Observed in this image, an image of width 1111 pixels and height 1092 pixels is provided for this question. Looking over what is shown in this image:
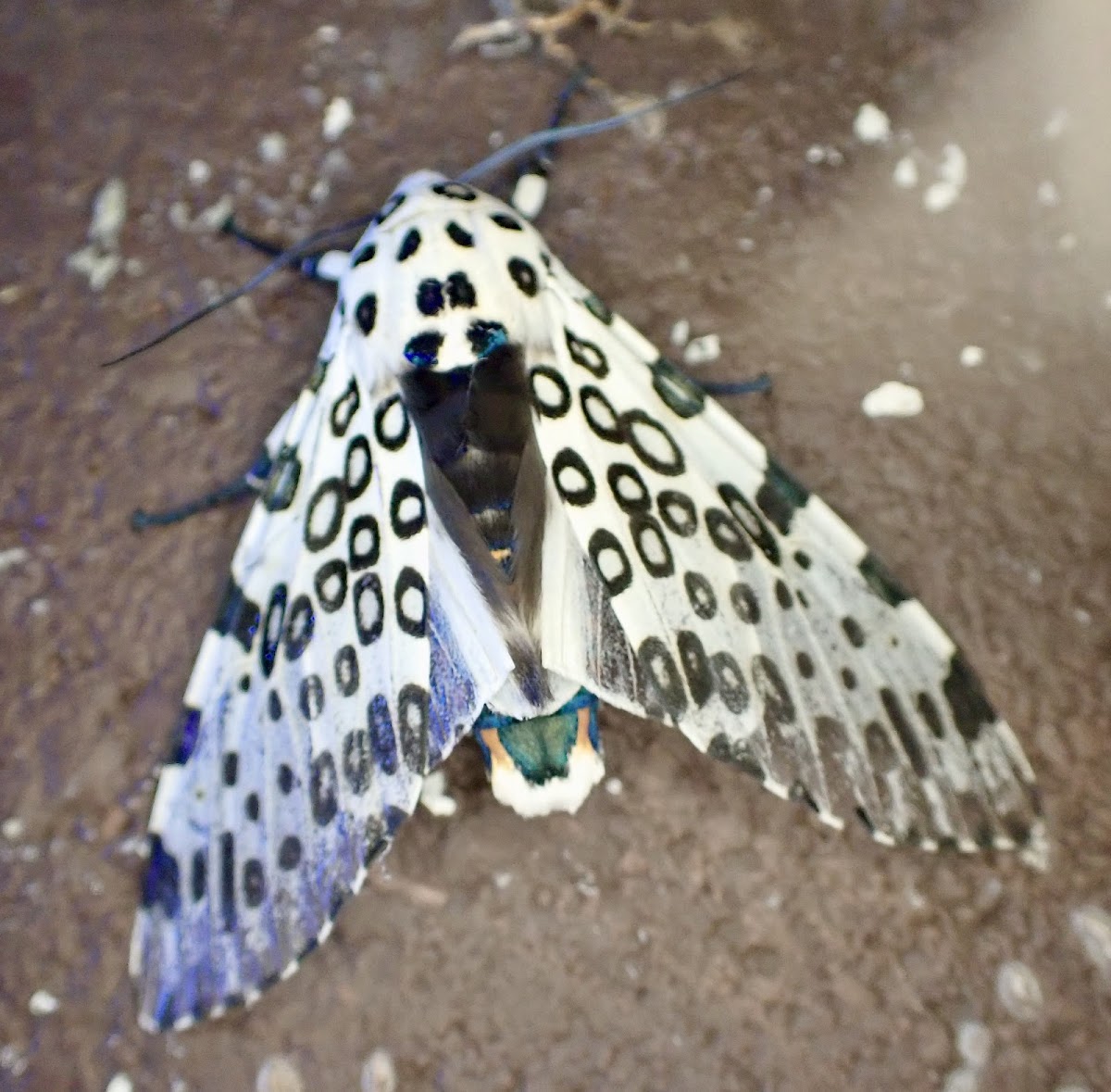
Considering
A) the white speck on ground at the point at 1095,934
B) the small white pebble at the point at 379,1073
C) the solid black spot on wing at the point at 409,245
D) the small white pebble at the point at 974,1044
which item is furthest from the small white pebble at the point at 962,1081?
the solid black spot on wing at the point at 409,245

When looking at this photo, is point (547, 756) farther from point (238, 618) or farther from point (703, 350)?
point (703, 350)

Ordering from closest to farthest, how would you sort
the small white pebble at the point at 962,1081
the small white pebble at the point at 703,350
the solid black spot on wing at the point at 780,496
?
the small white pebble at the point at 962,1081, the solid black spot on wing at the point at 780,496, the small white pebble at the point at 703,350

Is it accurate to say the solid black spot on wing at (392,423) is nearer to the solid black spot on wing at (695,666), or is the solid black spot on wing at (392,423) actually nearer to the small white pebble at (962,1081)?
the solid black spot on wing at (695,666)

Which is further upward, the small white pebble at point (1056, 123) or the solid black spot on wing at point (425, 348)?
A: the small white pebble at point (1056, 123)

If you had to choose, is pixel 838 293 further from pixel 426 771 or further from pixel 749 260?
pixel 426 771

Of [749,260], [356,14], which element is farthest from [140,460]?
[749,260]

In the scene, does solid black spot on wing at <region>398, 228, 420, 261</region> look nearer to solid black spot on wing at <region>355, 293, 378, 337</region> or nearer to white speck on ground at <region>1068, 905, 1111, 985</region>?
solid black spot on wing at <region>355, 293, 378, 337</region>

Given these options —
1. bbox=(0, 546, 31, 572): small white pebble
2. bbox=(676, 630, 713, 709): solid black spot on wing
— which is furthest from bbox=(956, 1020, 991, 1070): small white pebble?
bbox=(0, 546, 31, 572): small white pebble
